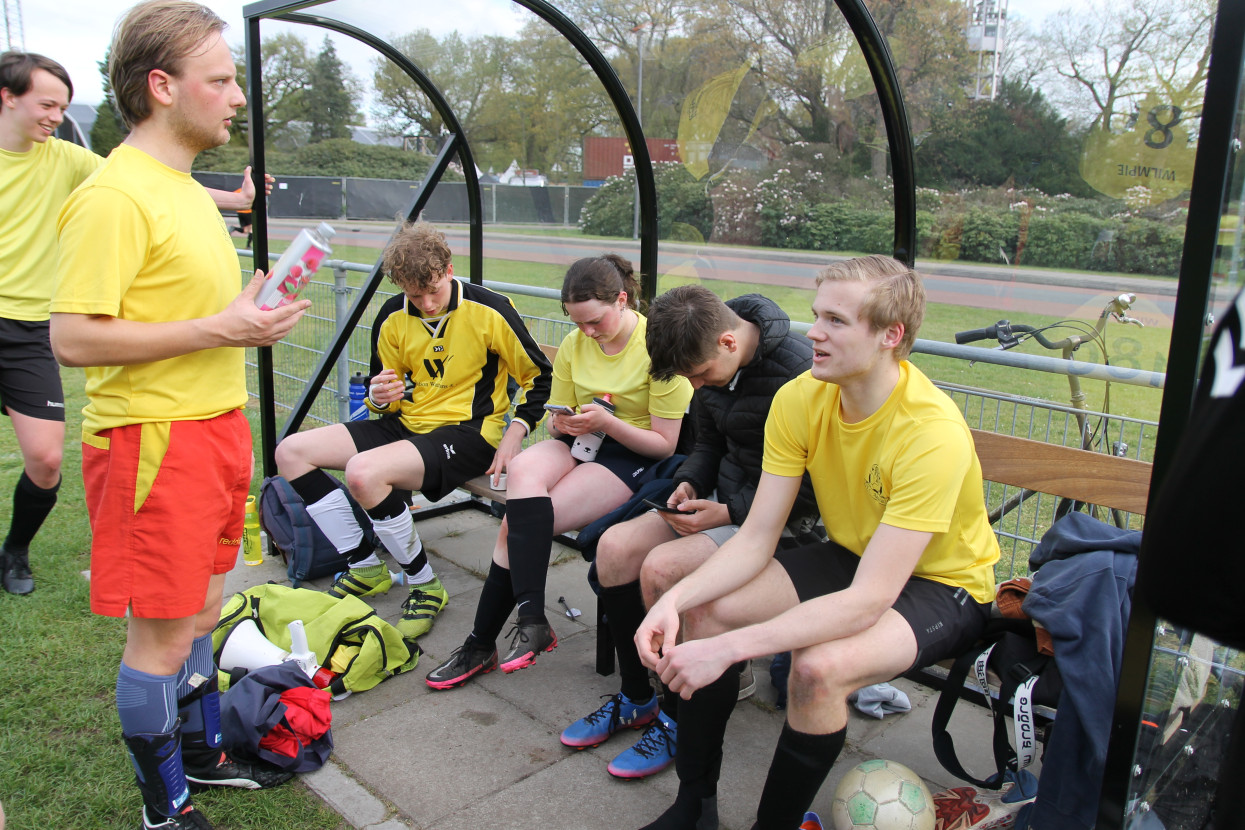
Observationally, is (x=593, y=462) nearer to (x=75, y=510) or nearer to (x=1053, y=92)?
(x=75, y=510)

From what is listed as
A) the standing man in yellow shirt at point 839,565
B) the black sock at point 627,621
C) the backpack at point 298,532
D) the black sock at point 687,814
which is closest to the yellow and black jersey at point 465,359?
the backpack at point 298,532

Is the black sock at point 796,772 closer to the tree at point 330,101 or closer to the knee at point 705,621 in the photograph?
the knee at point 705,621

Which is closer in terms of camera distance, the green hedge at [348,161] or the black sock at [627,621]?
the black sock at [627,621]

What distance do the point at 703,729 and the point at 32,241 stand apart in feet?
10.5

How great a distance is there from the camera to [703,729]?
2.08 meters

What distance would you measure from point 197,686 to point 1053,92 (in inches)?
301

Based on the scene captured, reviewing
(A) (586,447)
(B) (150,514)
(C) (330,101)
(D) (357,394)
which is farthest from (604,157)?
(B) (150,514)

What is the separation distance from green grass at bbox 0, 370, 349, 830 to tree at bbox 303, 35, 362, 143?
29.5ft

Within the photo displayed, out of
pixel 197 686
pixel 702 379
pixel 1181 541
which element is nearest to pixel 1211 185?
pixel 1181 541

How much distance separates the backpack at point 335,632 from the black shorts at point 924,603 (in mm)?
1500

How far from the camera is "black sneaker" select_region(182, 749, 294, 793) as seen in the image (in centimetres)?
233

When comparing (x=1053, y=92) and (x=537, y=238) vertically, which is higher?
(x=1053, y=92)

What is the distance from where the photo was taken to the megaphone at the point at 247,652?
278 cm

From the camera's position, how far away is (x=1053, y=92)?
280 inches
